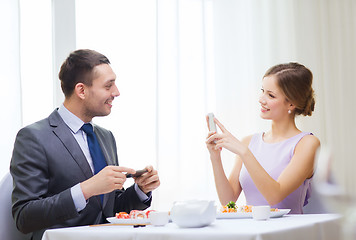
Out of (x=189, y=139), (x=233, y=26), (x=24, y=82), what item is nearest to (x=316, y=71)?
(x=233, y=26)

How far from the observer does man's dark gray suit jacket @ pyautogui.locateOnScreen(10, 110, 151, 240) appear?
4.61ft

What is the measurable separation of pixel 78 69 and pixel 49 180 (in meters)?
0.50

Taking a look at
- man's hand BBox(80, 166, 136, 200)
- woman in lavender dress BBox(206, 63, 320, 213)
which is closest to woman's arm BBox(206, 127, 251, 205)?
woman in lavender dress BBox(206, 63, 320, 213)

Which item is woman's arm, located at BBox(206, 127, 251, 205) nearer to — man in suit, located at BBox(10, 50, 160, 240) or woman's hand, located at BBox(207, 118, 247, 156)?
woman's hand, located at BBox(207, 118, 247, 156)

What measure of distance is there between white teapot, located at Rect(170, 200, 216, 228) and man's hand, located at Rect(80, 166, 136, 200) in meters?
0.31

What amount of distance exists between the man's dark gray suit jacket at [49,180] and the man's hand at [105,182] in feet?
0.19

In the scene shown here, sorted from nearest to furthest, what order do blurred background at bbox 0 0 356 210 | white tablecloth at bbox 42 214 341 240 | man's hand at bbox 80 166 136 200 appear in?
white tablecloth at bbox 42 214 341 240 → man's hand at bbox 80 166 136 200 → blurred background at bbox 0 0 356 210

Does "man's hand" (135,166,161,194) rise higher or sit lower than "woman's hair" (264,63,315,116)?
lower

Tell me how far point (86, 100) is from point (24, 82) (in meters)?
0.87

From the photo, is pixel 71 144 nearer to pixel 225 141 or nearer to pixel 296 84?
pixel 225 141

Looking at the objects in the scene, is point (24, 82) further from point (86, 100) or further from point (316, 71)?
point (316, 71)

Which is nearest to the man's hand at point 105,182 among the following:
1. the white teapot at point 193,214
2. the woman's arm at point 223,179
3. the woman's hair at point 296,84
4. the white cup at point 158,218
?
the white cup at point 158,218

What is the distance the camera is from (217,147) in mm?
1794

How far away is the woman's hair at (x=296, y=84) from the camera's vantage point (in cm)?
211
